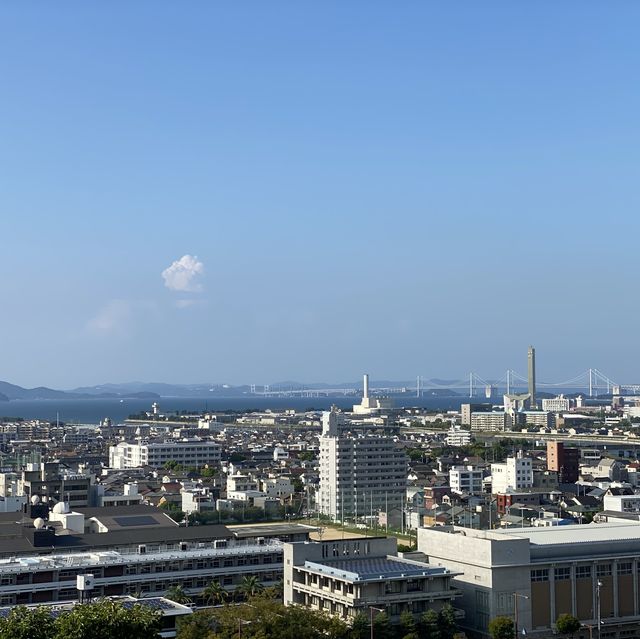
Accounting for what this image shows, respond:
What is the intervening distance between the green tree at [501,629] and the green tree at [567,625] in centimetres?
119

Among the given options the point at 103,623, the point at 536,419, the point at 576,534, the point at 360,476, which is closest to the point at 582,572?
the point at 576,534

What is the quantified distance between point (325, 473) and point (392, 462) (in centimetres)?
260

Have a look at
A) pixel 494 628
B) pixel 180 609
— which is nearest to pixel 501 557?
pixel 494 628

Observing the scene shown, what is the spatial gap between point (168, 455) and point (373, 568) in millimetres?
42207

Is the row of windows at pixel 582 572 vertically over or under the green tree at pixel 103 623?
under

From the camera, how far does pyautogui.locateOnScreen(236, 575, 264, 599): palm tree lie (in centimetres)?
2094

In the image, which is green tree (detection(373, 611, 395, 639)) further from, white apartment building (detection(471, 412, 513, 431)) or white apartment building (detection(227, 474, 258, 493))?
white apartment building (detection(471, 412, 513, 431))

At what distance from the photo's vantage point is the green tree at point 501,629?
1809cm

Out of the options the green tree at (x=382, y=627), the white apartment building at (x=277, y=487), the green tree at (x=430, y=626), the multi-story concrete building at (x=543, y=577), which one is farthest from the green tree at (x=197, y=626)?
the white apartment building at (x=277, y=487)

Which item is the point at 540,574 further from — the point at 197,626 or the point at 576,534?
the point at 197,626

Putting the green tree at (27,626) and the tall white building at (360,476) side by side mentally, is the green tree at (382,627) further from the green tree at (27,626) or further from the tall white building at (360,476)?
the tall white building at (360,476)

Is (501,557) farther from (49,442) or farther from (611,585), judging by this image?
(49,442)

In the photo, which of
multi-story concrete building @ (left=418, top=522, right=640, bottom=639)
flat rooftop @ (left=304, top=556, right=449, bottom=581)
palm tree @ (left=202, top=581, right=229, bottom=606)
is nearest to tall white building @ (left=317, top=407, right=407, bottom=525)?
palm tree @ (left=202, top=581, right=229, bottom=606)

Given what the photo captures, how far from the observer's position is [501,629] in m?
18.1
